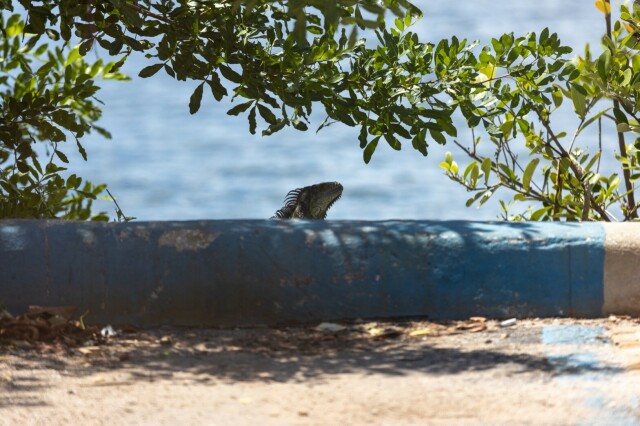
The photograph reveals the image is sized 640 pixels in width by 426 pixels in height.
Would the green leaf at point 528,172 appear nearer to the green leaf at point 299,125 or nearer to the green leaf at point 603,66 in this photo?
the green leaf at point 603,66

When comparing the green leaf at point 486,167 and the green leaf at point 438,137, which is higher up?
the green leaf at point 438,137

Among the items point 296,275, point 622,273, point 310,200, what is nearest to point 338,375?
point 296,275

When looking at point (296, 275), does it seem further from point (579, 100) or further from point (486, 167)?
point (579, 100)

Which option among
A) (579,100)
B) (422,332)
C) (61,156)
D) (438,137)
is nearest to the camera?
(422,332)

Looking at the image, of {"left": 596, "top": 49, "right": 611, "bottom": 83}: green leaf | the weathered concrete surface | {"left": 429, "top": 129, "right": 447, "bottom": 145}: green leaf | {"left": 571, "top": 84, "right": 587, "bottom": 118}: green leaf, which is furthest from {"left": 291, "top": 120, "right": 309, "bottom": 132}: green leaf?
the weathered concrete surface

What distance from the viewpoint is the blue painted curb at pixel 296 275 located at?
17.5ft

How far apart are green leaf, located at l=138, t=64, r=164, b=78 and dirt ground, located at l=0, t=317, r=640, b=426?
207 cm

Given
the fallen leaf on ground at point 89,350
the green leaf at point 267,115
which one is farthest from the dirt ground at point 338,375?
the green leaf at point 267,115

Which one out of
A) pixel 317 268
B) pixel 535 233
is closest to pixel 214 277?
pixel 317 268

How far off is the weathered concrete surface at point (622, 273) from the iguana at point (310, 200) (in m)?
2.89

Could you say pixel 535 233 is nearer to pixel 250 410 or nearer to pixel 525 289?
pixel 525 289

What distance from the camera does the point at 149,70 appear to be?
22.1 ft

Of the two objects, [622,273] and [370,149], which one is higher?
[370,149]

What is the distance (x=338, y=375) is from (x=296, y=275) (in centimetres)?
103
